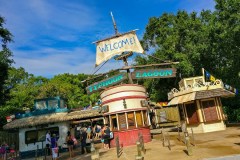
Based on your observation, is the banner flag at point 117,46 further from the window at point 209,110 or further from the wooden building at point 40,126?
the window at point 209,110

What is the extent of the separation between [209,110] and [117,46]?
10713mm

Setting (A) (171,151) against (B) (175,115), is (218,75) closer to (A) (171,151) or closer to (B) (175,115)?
(B) (175,115)

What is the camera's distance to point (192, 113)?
21.3 m

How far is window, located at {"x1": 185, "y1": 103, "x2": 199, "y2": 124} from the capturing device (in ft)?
68.7

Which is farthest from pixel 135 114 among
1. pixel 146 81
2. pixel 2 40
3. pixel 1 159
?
pixel 146 81

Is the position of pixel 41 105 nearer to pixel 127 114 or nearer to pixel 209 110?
pixel 127 114

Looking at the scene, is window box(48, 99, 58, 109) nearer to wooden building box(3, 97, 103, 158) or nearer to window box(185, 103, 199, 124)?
wooden building box(3, 97, 103, 158)

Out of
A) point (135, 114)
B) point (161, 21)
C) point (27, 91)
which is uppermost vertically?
point (161, 21)

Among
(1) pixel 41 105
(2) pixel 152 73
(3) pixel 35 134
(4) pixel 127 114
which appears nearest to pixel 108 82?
(2) pixel 152 73

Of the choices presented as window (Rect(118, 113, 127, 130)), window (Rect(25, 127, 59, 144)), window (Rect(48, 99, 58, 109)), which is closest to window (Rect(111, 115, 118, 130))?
window (Rect(118, 113, 127, 130))

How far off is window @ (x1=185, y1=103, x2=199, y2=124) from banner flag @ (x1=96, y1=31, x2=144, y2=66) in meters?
7.22

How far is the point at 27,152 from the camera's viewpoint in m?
25.7

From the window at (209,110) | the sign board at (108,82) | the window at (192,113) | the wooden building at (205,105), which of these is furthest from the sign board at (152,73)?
the window at (209,110)

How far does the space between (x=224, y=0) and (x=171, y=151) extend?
20293mm
